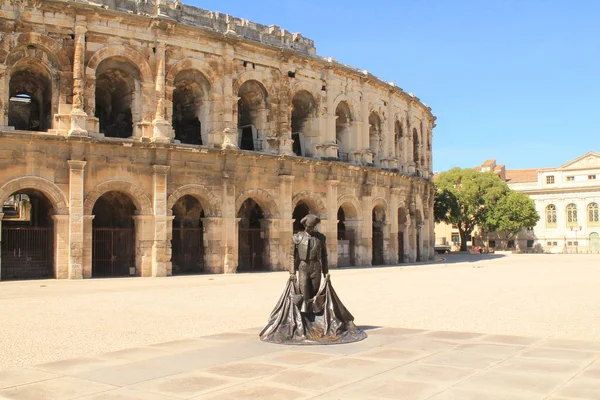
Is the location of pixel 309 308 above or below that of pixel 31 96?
below

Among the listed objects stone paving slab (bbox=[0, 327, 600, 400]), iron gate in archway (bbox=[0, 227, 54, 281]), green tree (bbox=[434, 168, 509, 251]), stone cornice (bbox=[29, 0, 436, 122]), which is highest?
stone cornice (bbox=[29, 0, 436, 122])

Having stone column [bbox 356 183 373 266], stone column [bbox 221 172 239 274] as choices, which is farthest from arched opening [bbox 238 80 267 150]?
stone column [bbox 356 183 373 266]

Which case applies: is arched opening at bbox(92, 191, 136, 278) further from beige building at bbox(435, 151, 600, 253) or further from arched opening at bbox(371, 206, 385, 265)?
beige building at bbox(435, 151, 600, 253)

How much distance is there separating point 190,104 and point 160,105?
9.80 feet

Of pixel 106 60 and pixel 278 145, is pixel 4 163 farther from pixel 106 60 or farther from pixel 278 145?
pixel 278 145

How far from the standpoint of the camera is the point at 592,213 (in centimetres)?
6706

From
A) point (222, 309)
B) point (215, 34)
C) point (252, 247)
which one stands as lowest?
point (222, 309)

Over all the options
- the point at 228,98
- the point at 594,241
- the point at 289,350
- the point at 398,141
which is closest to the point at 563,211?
the point at 594,241

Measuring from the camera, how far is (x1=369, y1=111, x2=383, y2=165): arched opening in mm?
34031

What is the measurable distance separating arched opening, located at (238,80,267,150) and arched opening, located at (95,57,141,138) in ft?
15.3

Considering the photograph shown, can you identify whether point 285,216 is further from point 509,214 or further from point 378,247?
point 509,214

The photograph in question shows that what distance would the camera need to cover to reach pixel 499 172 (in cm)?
7375

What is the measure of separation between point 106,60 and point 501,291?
1539 cm

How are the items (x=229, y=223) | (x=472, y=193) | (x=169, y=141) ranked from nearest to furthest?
1. (x=169, y=141)
2. (x=229, y=223)
3. (x=472, y=193)
